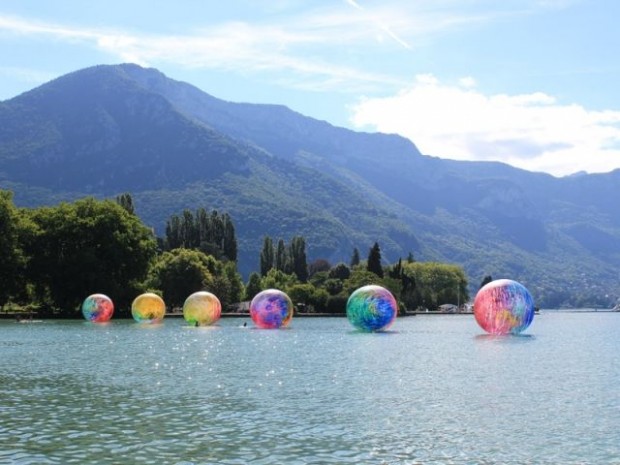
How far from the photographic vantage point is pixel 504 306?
→ 49.5 metres

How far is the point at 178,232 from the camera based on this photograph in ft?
458

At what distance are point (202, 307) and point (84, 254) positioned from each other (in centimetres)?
2474

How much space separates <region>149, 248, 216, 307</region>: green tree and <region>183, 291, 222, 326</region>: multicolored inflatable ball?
40543 mm

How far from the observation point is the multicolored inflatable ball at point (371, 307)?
5453 cm

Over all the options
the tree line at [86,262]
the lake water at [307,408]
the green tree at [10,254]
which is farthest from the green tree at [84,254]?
the lake water at [307,408]

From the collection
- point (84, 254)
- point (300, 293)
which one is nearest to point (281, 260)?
point (300, 293)

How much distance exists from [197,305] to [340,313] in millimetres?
61200

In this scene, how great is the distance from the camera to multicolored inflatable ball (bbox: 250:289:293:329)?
5954 centimetres

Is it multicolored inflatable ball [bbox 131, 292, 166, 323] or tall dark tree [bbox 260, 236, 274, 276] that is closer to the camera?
multicolored inflatable ball [bbox 131, 292, 166, 323]

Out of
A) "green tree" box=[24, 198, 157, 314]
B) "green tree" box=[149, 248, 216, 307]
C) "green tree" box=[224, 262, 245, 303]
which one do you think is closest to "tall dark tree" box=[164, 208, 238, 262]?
"green tree" box=[224, 262, 245, 303]

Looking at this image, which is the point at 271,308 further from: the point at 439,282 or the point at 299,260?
the point at 439,282

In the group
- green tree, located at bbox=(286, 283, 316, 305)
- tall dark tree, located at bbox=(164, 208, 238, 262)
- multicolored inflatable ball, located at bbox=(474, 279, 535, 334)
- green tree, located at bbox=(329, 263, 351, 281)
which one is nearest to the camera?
multicolored inflatable ball, located at bbox=(474, 279, 535, 334)

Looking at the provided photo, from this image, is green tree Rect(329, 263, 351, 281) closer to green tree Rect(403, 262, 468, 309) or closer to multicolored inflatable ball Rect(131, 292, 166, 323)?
green tree Rect(403, 262, 468, 309)

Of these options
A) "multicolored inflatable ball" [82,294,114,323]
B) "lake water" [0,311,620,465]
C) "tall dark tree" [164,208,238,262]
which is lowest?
"lake water" [0,311,620,465]
